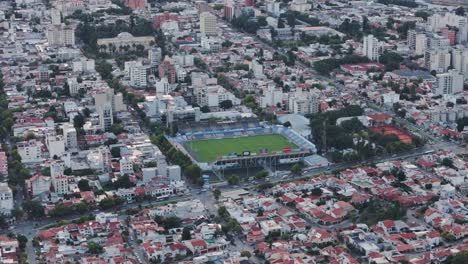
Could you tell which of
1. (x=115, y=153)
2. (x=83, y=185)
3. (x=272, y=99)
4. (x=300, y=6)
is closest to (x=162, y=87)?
(x=272, y=99)

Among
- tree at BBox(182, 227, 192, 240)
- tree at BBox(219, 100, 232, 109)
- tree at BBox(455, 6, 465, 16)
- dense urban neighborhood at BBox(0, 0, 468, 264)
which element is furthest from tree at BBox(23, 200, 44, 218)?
tree at BBox(455, 6, 465, 16)

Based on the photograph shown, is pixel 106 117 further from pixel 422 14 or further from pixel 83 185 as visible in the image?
pixel 422 14

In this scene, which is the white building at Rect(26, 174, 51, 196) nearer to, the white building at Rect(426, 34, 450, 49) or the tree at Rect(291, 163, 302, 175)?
the tree at Rect(291, 163, 302, 175)

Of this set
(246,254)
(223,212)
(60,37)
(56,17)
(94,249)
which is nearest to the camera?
(246,254)

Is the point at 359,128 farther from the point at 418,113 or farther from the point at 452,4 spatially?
the point at 452,4

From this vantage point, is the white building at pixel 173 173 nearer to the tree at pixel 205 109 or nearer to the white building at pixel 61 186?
the white building at pixel 61 186
